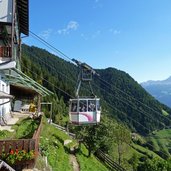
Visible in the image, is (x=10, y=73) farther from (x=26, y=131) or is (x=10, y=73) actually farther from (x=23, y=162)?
(x=23, y=162)

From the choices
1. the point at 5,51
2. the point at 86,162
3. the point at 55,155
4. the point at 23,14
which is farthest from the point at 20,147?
the point at 23,14

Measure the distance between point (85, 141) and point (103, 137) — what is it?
2464 mm

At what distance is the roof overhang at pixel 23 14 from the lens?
34.9 metres

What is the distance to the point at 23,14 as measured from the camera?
3744 cm

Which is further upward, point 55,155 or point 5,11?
point 5,11

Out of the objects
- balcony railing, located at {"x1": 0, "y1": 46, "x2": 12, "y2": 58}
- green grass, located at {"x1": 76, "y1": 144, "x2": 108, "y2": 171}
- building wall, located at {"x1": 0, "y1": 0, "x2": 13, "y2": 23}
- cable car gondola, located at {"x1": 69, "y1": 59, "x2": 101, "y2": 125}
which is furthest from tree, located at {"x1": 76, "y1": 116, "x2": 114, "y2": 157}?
building wall, located at {"x1": 0, "y1": 0, "x2": 13, "y2": 23}

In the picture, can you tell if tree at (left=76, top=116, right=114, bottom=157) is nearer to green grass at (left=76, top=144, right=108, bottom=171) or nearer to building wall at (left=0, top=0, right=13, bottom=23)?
green grass at (left=76, top=144, right=108, bottom=171)

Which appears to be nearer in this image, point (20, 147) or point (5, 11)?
point (20, 147)

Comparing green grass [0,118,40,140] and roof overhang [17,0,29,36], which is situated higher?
roof overhang [17,0,29,36]

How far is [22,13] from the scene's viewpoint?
3728 centimetres

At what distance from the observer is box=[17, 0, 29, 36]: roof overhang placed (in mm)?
34866

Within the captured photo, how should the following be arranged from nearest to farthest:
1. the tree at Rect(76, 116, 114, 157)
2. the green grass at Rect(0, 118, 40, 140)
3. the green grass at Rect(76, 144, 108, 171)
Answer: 1. the green grass at Rect(0, 118, 40, 140)
2. the green grass at Rect(76, 144, 108, 171)
3. the tree at Rect(76, 116, 114, 157)

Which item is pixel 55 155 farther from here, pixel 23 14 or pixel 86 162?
pixel 23 14

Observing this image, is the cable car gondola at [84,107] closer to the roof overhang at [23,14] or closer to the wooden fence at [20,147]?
the roof overhang at [23,14]
